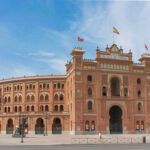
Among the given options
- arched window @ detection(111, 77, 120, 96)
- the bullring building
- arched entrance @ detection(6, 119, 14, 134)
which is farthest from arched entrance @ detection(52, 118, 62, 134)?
arched window @ detection(111, 77, 120, 96)

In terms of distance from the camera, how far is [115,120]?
91875 mm

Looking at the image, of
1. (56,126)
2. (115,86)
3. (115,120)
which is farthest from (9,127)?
(115,86)

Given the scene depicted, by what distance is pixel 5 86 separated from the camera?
4173 inches

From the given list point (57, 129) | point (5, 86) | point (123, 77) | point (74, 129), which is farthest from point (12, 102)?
point (123, 77)

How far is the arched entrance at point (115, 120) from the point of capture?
88325 mm

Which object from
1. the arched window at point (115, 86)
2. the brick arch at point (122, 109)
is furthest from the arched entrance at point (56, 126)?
the arched window at point (115, 86)

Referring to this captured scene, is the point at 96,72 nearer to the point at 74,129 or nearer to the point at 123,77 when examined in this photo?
the point at 123,77

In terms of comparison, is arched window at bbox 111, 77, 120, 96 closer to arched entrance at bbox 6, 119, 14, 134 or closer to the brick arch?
the brick arch

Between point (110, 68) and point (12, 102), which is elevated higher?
point (110, 68)

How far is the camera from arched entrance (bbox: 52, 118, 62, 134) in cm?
9091

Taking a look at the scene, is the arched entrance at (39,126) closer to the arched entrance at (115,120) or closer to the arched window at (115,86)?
the arched entrance at (115,120)

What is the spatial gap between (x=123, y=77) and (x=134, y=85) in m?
3.63

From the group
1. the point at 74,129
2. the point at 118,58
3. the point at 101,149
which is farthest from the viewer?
the point at 118,58

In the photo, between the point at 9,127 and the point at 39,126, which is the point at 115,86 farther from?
the point at 9,127
